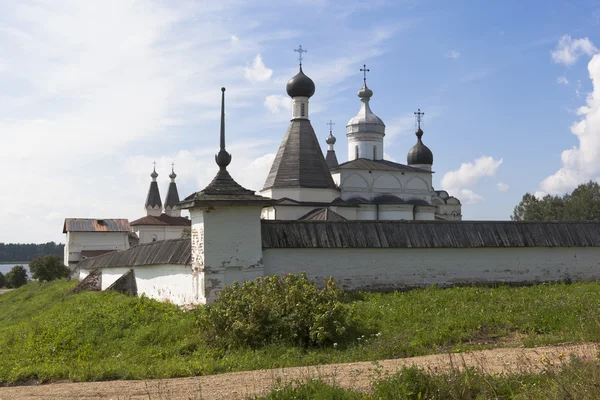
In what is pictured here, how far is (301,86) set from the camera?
955 inches

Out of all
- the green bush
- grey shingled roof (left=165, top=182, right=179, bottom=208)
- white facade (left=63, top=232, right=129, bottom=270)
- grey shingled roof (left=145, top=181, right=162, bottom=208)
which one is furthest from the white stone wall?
grey shingled roof (left=145, top=181, right=162, bottom=208)

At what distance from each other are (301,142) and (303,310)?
15149mm

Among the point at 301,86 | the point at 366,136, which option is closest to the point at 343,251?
the point at 301,86

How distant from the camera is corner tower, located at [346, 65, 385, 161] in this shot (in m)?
30.2

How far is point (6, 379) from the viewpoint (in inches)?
294

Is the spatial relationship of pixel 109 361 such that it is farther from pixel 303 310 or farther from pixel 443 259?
pixel 443 259

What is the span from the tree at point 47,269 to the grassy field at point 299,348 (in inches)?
991

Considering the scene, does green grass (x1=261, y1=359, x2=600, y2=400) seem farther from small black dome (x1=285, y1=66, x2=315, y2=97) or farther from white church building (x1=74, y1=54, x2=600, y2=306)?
small black dome (x1=285, y1=66, x2=315, y2=97)

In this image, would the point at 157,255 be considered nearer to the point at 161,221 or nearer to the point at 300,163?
the point at 300,163

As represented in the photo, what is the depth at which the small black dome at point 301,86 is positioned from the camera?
79.6 feet

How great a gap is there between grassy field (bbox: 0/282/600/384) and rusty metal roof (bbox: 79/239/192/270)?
1104 mm

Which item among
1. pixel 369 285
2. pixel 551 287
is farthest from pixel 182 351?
pixel 551 287

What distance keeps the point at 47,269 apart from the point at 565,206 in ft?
128

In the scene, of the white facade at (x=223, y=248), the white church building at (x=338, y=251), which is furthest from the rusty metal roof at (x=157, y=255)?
the white facade at (x=223, y=248)
